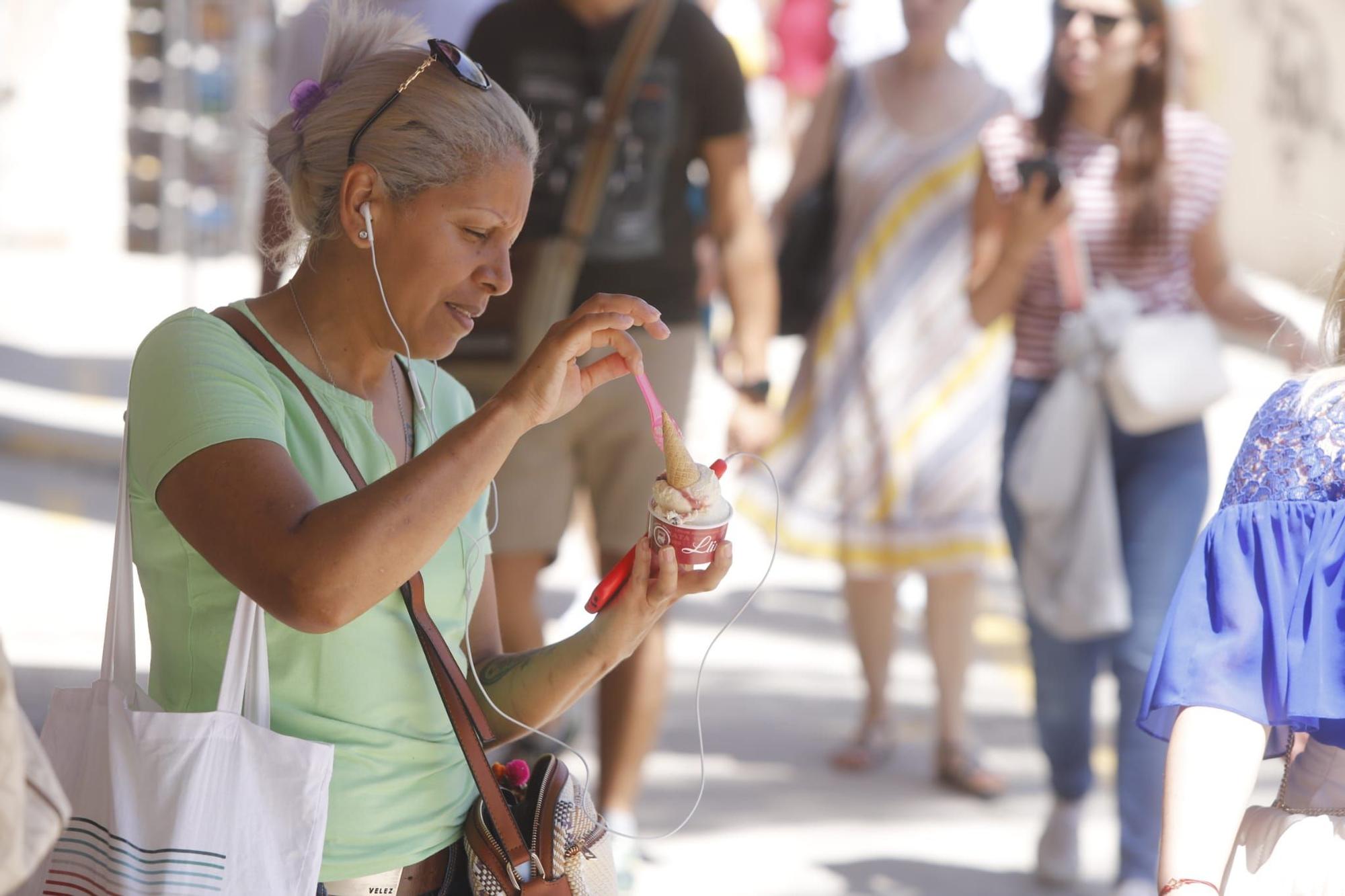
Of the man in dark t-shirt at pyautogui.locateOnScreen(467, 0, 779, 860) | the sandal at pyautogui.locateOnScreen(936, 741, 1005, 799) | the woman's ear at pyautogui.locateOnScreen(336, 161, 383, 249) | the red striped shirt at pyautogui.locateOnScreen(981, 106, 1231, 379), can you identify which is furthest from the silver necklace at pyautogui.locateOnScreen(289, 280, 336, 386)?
the sandal at pyautogui.locateOnScreen(936, 741, 1005, 799)

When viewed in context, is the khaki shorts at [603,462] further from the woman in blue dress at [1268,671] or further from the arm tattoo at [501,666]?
the woman in blue dress at [1268,671]

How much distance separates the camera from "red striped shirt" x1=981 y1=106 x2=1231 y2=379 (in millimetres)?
3930

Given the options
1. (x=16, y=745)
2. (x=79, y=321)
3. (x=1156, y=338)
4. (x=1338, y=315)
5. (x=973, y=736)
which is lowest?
(x=79, y=321)

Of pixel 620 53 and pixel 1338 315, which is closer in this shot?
pixel 1338 315

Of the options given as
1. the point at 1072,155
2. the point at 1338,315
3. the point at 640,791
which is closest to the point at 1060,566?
the point at 1072,155

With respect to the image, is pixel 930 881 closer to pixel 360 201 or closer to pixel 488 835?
pixel 488 835

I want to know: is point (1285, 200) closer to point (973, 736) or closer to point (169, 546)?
point (973, 736)

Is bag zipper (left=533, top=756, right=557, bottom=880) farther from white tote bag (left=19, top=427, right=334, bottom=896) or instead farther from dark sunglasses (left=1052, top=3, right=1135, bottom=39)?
dark sunglasses (left=1052, top=3, right=1135, bottom=39)

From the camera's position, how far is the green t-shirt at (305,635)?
67.9 inches

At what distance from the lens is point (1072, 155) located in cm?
405

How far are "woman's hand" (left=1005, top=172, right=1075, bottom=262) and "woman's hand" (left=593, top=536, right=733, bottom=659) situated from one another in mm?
2145

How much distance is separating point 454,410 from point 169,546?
490 mm

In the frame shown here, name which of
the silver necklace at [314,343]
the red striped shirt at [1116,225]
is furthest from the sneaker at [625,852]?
the silver necklace at [314,343]

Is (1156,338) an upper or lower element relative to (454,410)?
lower
